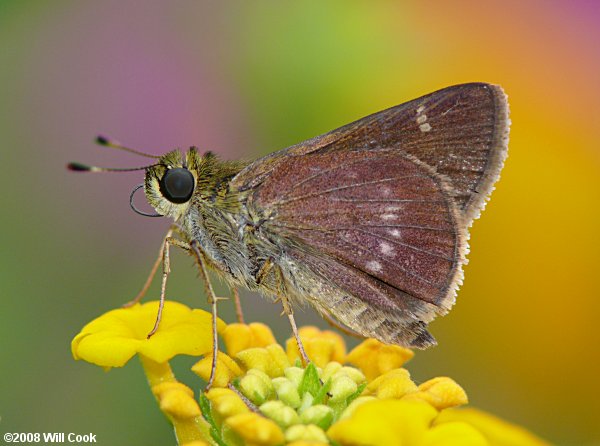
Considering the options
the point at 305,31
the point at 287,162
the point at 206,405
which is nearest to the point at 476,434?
the point at 206,405

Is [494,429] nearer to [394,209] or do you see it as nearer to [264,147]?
[394,209]

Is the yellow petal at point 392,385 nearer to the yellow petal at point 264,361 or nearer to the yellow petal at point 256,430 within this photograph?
the yellow petal at point 264,361

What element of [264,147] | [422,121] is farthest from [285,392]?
[264,147]

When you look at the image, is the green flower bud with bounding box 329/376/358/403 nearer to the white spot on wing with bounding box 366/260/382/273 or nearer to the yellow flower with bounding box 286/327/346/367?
the yellow flower with bounding box 286/327/346/367

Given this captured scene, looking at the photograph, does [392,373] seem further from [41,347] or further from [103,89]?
[103,89]

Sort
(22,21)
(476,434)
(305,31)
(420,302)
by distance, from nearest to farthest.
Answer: (476,434) → (420,302) → (22,21) → (305,31)

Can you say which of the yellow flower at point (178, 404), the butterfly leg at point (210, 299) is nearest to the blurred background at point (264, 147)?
the butterfly leg at point (210, 299)

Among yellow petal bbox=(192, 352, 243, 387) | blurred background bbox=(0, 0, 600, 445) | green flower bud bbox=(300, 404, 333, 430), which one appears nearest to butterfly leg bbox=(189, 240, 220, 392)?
yellow petal bbox=(192, 352, 243, 387)
